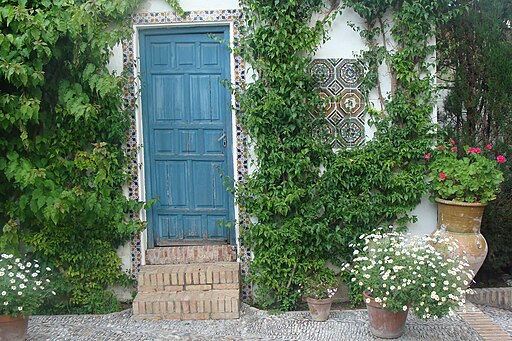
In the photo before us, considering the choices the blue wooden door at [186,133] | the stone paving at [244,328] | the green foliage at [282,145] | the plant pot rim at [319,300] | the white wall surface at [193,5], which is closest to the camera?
the stone paving at [244,328]

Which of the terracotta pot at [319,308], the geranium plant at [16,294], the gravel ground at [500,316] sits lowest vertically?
the gravel ground at [500,316]

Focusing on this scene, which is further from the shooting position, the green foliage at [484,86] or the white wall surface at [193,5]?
the green foliage at [484,86]

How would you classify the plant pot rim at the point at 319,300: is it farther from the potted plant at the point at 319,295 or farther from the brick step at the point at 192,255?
the brick step at the point at 192,255

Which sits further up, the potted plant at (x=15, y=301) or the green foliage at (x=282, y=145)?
the green foliage at (x=282, y=145)

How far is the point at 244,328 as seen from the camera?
4871mm

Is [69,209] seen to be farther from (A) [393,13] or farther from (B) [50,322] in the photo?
(A) [393,13]

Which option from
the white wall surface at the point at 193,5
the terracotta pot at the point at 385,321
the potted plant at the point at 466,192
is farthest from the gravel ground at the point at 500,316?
the white wall surface at the point at 193,5

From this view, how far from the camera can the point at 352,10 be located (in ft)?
17.9

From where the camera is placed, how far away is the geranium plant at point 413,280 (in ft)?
13.6

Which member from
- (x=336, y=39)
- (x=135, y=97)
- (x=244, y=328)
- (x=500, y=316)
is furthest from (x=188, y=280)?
(x=500, y=316)

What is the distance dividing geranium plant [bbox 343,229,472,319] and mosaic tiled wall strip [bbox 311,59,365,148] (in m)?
1.40

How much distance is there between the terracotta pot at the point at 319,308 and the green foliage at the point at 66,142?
1849 millimetres

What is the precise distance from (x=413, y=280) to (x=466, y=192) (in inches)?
54.7

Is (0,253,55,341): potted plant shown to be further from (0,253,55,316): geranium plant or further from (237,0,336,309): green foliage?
(237,0,336,309): green foliage
